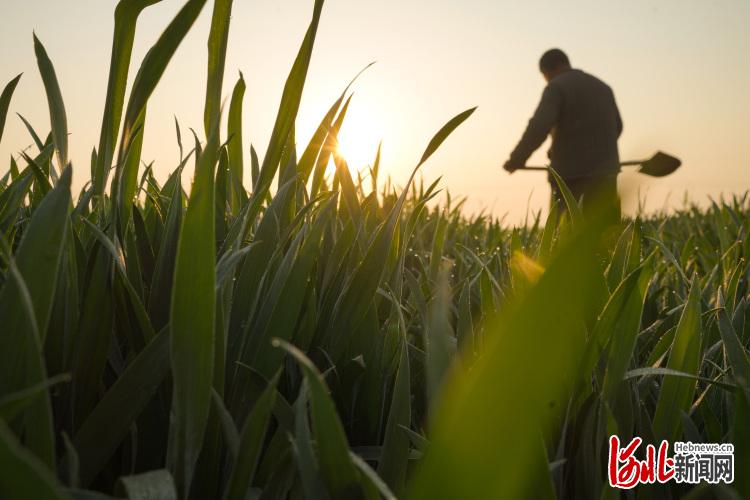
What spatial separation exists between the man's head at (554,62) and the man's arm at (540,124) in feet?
1.38

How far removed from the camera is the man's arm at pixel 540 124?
15.0 feet

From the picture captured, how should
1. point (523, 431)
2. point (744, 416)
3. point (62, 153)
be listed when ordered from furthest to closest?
1. point (62, 153)
2. point (744, 416)
3. point (523, 431)

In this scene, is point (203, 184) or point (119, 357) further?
point (119, 357)

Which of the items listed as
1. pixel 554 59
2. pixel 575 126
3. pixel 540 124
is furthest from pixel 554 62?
pixel 540 124

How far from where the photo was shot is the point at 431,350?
0.97 feet

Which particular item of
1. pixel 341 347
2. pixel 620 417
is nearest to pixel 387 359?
pixel 341 347

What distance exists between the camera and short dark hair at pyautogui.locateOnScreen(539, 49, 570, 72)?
4.93 metres

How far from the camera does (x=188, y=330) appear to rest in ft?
0.97

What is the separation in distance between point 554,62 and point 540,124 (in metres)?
0.74

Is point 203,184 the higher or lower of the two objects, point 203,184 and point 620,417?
the higher

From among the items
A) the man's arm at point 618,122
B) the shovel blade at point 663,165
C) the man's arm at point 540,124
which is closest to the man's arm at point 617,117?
the man's arm at point 618,122

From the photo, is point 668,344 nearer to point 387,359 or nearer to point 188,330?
point 387,359

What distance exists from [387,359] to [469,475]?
324mm

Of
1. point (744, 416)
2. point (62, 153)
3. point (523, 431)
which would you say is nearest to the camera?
point (523, 431)
